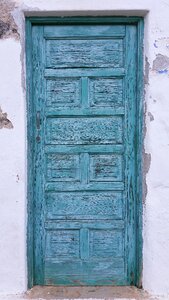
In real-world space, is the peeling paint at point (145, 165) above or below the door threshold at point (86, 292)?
above

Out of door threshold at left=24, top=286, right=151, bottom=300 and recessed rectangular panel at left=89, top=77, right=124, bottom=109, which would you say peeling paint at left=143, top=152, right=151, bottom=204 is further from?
door threshold at left=24, top=286, right=151, bottom=300

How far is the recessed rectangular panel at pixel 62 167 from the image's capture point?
3926 mm

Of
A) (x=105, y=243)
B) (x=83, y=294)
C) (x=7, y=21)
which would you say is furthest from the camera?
(x=105, y=243)

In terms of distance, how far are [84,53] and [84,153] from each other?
75cm

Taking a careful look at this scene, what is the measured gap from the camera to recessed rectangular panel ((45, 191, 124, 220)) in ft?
Answer: 12.9

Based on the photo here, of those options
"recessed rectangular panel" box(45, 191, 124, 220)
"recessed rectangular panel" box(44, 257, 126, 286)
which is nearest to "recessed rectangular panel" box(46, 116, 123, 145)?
"recessed rectangular panel" box(45, 191, 124, 220)

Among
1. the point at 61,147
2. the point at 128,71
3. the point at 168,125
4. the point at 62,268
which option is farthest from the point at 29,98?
the point at 62,268

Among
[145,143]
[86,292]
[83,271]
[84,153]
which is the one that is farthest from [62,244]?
[145,143]

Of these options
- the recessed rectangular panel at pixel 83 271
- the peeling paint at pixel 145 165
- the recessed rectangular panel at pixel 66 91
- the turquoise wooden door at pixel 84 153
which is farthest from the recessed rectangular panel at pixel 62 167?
the recessed rectangular panel at pixel 83 271

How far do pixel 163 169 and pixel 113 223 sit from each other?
585mm

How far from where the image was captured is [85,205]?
3.95 meters

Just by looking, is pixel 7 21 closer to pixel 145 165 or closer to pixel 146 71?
pixel 146 71

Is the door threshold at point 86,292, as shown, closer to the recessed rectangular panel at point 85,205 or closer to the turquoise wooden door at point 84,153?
the turquoise wooden door at point 84,153

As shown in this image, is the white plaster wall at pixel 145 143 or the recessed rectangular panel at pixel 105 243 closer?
the white plaster wall at pixel 145 143
